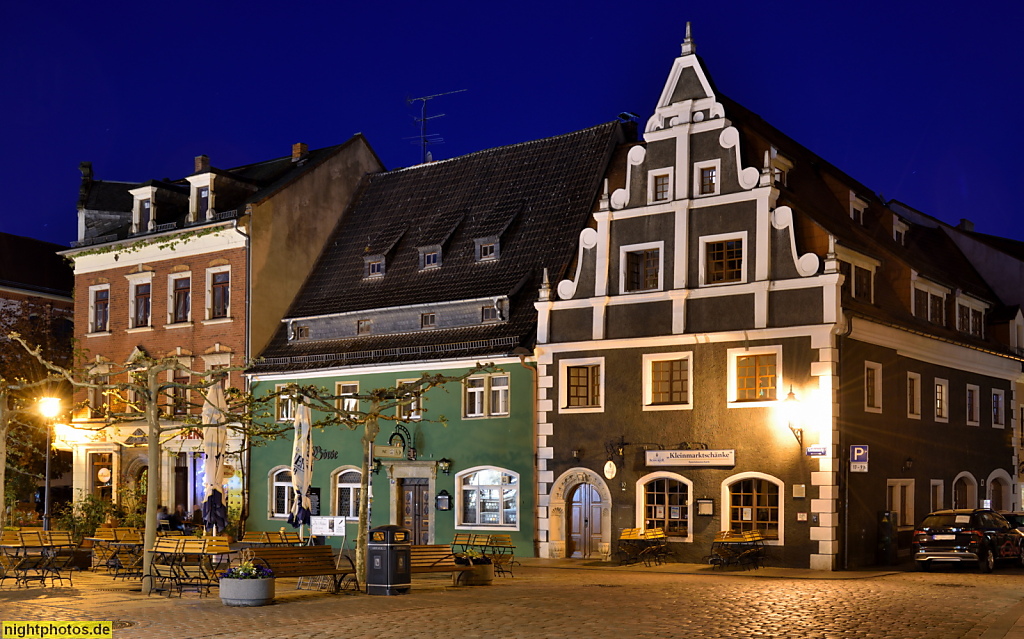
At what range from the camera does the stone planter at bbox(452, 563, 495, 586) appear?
25609 millimetres

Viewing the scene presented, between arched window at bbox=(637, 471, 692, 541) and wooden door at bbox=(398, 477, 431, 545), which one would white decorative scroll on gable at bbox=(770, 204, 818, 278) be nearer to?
arched window at bbox=(637, 471, 692, 541)

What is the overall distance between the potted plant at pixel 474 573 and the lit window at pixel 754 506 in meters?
8.63

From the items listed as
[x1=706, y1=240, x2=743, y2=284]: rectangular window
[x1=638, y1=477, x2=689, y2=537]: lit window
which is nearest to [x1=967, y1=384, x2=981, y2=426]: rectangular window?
[x1=706, y1=240, x2=743, y2=284]: rectangular window

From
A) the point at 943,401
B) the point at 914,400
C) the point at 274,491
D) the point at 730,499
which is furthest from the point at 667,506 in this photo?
the point at 274,491

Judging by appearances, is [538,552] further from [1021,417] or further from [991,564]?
[1021,417]

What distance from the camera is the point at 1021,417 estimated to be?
1716 inches

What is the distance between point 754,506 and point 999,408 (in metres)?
14.1

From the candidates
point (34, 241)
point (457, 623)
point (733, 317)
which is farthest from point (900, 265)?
point (34, 241)

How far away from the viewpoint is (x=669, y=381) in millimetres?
33906

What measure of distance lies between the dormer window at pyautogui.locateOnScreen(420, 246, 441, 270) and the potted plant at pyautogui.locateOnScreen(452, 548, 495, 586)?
17.0 metres

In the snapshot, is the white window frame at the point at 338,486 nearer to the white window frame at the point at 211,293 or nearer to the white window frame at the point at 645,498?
the white window frame at the point at 211,293

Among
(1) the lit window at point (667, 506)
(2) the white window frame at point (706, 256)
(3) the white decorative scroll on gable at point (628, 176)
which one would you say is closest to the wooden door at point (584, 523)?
(1) the lit window at point (667, 506)

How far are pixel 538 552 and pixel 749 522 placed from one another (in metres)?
6.52

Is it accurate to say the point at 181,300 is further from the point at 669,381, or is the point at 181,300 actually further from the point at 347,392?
the point at 669,381
